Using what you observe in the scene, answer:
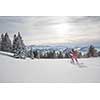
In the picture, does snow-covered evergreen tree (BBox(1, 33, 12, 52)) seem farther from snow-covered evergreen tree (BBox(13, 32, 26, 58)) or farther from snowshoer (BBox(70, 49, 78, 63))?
snowshoer (BBox(70, 49, 78, 63))

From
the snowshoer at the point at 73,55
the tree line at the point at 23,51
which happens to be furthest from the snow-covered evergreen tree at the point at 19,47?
the snowshoer at the point at 73,55

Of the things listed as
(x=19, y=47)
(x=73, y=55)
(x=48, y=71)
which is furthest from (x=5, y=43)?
(x=73, y=55)

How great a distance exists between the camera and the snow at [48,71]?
11.9ft

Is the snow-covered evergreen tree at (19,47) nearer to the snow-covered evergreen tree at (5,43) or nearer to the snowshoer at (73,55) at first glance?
the snow-covered evergreen tree at (5,43)

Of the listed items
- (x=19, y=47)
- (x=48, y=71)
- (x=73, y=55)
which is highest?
(x=19, y=47)

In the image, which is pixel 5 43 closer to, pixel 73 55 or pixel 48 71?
pixel 48 71

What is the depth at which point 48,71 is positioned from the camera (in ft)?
12.0

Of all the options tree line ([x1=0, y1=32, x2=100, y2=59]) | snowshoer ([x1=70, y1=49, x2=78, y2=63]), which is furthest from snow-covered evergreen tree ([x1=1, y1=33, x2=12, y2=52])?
snowshoer ([x1=70, y1=49, x2=78, y2=63])

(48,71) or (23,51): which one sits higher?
(23,51)

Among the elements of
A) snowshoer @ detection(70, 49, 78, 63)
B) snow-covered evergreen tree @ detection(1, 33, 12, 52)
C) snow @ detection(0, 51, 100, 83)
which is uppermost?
snow-covered evergreen tree @ detection(1, 33, 12, 52)

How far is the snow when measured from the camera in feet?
11.9
